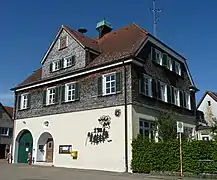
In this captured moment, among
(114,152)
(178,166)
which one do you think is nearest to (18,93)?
(114,152)

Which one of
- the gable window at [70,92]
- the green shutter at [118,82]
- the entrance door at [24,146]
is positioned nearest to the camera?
the green shutter at [118,82]

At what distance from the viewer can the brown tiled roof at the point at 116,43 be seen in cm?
2376

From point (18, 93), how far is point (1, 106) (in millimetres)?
19720

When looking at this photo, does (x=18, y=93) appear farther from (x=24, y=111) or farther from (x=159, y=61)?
(x=159, y=61)

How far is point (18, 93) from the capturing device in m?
32.0

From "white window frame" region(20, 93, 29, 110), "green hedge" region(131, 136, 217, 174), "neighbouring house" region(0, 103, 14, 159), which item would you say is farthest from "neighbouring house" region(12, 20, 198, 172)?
"neighbouring house" region(0, 103, 14, 159)

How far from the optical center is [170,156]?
1844 cm

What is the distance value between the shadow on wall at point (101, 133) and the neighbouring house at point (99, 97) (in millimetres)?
71

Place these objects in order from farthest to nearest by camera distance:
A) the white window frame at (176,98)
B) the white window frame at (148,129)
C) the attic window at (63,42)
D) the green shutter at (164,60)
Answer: the attic window at (63,42) < the white window frame at (176,98) < the green shutter at (164,60) < the white window frame at (148,129)

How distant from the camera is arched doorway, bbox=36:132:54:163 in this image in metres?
28.1

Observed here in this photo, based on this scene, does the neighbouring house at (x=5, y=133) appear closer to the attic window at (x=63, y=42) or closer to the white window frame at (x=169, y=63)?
the attic window at (x=63, y=42)

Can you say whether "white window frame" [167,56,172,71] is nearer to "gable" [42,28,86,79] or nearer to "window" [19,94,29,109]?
"gable" [42,28,86,79]

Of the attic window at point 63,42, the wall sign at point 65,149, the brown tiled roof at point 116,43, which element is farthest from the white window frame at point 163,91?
the attic window at point 63,42

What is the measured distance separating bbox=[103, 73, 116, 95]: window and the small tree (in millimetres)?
4028
